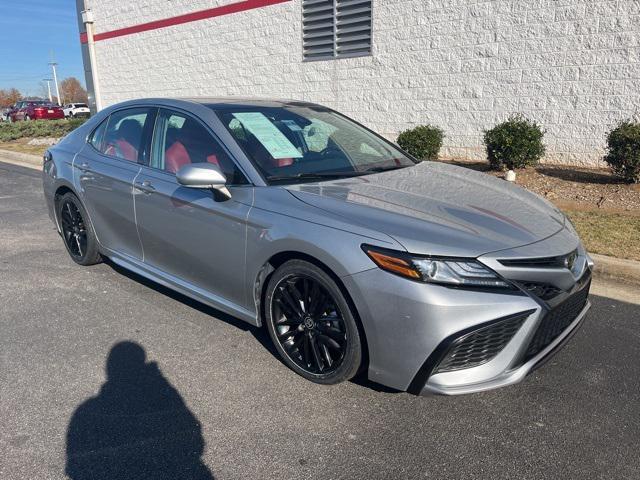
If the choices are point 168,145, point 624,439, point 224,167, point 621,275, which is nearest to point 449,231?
point 624,439

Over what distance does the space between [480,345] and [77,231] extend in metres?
3.98

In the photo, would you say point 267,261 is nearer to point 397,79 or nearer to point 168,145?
point 168,145

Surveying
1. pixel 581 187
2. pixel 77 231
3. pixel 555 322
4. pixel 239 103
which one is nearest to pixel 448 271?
pixel 555 322

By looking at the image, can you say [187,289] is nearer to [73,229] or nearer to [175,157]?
[175,157]

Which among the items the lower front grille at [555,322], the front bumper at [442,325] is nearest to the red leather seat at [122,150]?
the front bumper at [442,325]

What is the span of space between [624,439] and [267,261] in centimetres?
204

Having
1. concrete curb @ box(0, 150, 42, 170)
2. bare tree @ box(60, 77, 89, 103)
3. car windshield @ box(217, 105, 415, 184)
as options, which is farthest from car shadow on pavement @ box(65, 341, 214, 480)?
bare tree @ box(60, 77, 89, 103)

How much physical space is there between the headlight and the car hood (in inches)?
1.7

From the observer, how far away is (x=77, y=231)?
501 cm

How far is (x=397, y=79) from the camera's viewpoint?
10.8 m

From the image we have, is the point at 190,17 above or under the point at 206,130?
above

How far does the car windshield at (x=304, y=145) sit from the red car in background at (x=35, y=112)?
127 feet

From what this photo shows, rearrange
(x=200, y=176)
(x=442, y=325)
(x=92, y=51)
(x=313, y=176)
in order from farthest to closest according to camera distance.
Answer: (x=92, y=51) < (x=313, y=176) < (x=200, y=176) < (x=442, y=325)

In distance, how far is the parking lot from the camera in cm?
242
